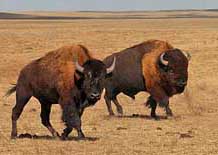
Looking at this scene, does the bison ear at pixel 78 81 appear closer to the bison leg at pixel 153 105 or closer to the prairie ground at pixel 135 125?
the prairie ground at pixel 135 125

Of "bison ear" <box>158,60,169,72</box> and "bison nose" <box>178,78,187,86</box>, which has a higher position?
"bison ear" <box>158,60,169,72</box>

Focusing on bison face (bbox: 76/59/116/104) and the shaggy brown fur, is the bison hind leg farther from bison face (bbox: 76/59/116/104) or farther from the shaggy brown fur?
bison face (bbox: 76/59/116/104)

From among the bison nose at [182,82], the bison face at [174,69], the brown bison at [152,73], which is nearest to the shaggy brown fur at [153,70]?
the brown bison at [152,73]

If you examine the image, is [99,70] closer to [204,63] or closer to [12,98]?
[12,98]

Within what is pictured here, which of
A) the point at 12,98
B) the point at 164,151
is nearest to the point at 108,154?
the point at 164,151

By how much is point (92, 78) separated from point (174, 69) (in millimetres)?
5179

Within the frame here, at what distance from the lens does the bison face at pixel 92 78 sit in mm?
14828

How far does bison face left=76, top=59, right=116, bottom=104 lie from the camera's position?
48.6 feet

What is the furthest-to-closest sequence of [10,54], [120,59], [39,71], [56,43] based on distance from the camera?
[56,43]
[10,54]
[120,59]
[39,71]

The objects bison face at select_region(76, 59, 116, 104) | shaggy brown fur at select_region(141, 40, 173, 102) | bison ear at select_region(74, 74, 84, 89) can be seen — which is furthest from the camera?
shaggy brown fur at select_region(141, 40, 173, 102)

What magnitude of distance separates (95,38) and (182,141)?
34.9 meters

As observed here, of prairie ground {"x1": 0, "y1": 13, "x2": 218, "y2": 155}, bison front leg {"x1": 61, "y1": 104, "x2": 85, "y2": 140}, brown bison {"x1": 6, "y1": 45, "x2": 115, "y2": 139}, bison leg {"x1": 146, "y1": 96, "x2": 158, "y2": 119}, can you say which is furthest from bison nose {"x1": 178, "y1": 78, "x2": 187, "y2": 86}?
bison front leg {"x1": 61, "y1": 104, "x2": 85, "y2": 140}

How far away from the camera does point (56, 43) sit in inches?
1858

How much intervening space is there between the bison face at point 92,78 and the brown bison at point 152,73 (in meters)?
4.85
